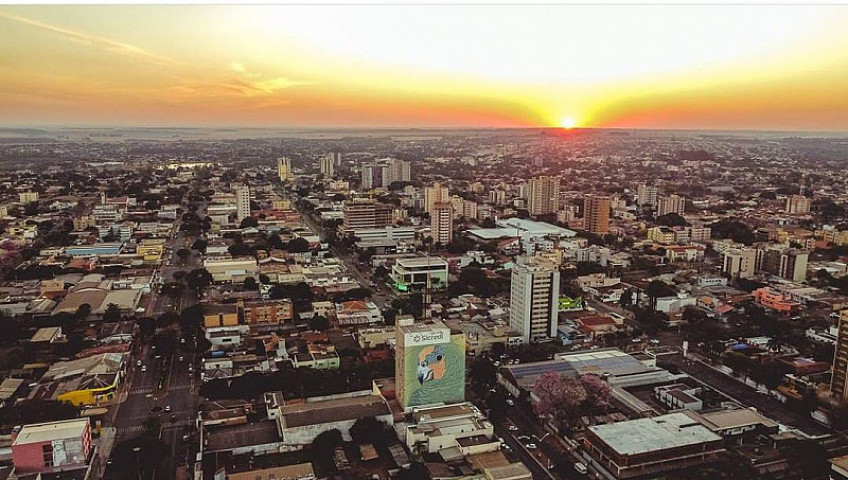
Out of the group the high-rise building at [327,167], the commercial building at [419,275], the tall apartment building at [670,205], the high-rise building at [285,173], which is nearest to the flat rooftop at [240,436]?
the commercial building at [419,275]

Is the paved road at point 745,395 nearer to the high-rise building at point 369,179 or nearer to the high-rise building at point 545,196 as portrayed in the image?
the high-rise building at point 545,196

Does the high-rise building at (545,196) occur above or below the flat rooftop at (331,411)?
above

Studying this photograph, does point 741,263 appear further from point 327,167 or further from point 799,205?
point 327,167

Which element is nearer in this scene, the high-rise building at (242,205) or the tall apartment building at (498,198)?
the high-rise building at (242,205)

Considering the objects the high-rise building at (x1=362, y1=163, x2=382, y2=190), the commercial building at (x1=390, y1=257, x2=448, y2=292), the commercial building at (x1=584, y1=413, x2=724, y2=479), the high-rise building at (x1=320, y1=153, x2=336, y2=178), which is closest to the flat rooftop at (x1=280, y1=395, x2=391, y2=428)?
the commercial building at (x1=584, y1=413, x2=724, y2=479)

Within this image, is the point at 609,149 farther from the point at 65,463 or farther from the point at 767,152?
the point at 65,463
